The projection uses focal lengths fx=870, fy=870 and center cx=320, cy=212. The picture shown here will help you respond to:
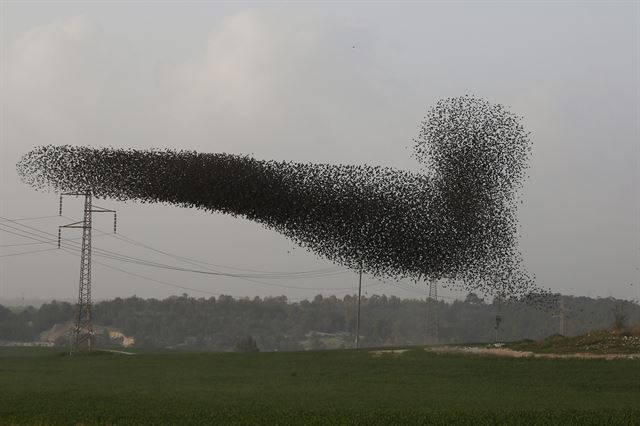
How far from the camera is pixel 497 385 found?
50312mm

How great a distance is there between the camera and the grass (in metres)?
64.0

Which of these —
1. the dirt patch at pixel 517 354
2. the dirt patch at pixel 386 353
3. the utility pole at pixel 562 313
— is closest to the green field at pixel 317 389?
the dirt patch at pixel 386 353

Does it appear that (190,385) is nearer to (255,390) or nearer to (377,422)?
(255,390)

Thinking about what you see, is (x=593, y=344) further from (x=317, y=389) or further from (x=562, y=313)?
(x=562, y=313)

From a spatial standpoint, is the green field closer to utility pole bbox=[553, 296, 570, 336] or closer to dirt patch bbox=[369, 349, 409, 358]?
dirt patch bbox=[369, 349, 409, 358]

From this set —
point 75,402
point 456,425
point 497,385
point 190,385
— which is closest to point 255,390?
point 190,385

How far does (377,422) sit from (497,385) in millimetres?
18826

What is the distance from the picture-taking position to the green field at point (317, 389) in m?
35.2

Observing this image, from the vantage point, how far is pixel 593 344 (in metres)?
66.3

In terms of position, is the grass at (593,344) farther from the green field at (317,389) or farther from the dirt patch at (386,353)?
the dirt patch at (386,353)

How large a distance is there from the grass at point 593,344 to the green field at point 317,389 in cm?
614

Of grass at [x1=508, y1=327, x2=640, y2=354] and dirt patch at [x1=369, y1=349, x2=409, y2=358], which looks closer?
grass at [x1=508, y1=327, x2=640, y2=354]

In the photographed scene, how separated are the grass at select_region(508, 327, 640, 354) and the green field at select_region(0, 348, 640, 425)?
614 cm

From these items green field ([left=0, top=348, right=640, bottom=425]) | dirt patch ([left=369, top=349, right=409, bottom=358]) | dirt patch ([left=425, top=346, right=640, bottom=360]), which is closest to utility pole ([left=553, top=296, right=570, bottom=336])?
dirt patch ([left=425, top=346, right=640, bottom=360])
